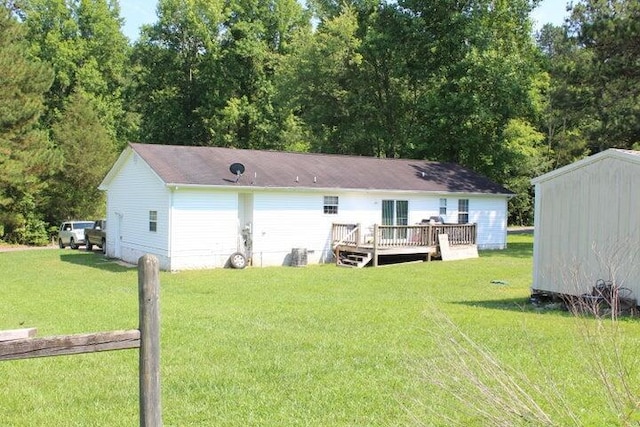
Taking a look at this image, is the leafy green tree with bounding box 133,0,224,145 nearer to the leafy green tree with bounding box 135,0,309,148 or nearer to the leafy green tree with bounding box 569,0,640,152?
the leafy green tree with bounding box 135,0,309,148

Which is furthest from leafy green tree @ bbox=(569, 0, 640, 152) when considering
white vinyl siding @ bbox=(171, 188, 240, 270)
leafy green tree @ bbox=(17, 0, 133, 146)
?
leafy green tree @ bbox=(17, 0, 133, 146)

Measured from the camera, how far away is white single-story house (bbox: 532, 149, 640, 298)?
1117 centimetres

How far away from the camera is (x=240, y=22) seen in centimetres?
4462

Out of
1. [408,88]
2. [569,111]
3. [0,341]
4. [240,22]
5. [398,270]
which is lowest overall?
[398,270]

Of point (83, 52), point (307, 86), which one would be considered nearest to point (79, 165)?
point (83, 52)

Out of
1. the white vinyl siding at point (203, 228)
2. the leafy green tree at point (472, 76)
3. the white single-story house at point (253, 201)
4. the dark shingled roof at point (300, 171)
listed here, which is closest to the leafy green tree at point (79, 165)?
the white single-story house at point (253, 201)

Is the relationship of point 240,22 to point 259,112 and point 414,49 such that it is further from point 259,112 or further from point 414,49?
point 414,49

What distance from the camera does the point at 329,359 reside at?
25.0ft

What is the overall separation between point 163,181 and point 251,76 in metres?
26.8

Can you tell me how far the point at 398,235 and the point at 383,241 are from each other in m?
0.82

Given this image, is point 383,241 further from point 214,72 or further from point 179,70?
point 179,70

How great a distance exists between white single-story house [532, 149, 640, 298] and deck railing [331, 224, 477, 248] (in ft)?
32.2

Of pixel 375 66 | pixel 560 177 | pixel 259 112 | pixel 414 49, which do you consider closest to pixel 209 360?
pixel 560 177

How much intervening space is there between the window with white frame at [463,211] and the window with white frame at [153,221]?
13.6 metres
